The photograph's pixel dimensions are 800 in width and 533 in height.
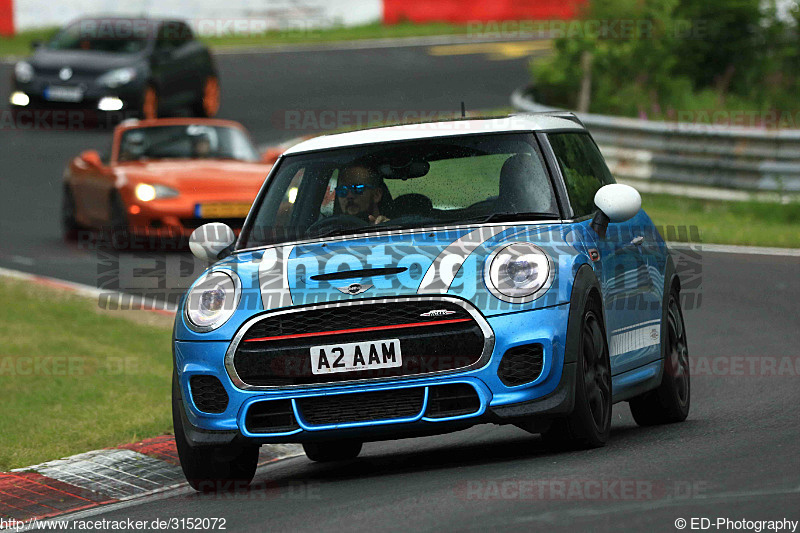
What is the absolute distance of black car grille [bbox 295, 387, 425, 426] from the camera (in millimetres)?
6949

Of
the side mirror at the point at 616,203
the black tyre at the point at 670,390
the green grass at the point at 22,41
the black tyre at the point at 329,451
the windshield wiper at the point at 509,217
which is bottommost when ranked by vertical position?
the green grass at the point at 22,41

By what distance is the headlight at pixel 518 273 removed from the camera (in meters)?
6.94

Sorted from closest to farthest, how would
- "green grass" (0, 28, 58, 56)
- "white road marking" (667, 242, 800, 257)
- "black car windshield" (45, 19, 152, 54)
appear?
"white road marking" (667, 242, 800, 257) → "black car windshield" (45, 19, 152, 54) → "green grass" (0, 28, 58, 56)

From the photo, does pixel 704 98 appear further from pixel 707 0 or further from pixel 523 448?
pixel 523 448

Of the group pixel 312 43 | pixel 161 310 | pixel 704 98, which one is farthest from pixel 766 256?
pixel 312 43

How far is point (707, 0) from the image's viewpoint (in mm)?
23609

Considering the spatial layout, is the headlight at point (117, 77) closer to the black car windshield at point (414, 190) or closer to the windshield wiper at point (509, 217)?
the black car windshield at point (414, 190)

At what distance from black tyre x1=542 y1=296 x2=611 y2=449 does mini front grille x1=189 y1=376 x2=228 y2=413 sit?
1.45 meters

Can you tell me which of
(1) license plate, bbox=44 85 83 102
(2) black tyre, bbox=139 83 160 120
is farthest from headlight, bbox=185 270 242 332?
(2) black tyre, bbox=139 83 160 120

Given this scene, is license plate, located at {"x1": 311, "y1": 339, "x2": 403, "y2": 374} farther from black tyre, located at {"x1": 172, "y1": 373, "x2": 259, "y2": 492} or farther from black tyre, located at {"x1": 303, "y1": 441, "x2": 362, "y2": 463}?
black tyre, located at {"x1": 303, "y1": 441, "x2": 362, "y2": 463}

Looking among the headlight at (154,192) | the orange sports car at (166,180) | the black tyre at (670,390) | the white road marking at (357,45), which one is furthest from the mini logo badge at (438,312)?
the white road marking at (357,45)

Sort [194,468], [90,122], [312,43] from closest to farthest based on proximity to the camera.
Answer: [194,468], [90,122], [312,43]

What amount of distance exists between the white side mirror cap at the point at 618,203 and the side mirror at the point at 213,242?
6.15ft

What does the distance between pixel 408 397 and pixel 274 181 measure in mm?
1947
